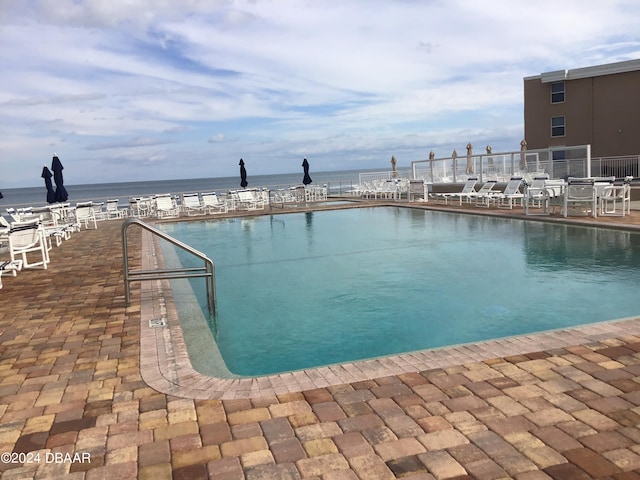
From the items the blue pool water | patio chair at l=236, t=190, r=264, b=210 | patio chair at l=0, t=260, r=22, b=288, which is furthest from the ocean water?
patio chair at l=0, t=260, r=22, b=288

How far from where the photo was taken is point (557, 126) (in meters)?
21.8

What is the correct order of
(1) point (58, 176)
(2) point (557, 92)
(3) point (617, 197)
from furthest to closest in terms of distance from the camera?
(2) point (557, 92) → (1) point (58, 176) → (3) point (617, 197)

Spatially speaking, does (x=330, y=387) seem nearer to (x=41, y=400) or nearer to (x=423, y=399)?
(x=423, y=399)

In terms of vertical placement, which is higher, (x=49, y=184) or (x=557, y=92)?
(x=557, y=92)

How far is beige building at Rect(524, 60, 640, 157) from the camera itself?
64.3 ft

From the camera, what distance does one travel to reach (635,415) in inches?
95.8

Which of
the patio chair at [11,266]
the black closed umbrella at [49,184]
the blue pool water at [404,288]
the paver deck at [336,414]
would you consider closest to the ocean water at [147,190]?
the black closed umbrella at [49,184]

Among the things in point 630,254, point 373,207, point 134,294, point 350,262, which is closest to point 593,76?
point 373,207

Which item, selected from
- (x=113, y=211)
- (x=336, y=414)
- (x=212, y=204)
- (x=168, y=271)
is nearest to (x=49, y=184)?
(x=113, y=211)

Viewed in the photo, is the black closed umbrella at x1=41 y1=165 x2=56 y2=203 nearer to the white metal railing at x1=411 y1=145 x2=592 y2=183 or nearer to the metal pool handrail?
the metal pool handrail

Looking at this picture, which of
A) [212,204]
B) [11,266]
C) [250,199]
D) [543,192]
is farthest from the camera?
[250,199]

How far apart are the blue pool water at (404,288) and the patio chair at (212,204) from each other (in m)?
6.67

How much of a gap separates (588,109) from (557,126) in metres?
1.39

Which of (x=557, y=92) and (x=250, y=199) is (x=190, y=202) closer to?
(x=250, y=199)
